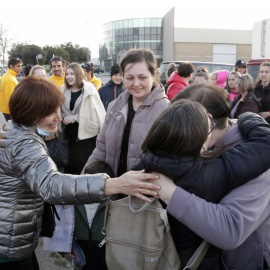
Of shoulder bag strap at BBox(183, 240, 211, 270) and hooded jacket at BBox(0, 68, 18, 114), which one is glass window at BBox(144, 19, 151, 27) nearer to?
→ hooded jacket at BBox(0, 68, 18, 114)

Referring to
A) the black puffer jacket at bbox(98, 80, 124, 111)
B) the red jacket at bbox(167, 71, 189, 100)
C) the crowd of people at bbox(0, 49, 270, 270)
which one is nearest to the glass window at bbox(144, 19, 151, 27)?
the black puffer jacket at bbox(98, 80, 124, 111)

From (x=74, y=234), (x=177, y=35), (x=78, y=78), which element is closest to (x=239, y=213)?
(x=74, y=234)

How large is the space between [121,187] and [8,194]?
2.09 ft

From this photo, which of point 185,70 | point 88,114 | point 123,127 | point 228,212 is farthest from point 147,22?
point 228,212

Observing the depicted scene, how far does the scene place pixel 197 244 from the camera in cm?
131

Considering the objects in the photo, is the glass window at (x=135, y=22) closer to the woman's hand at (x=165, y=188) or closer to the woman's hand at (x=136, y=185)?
the woman's hand at (x=136, y=185)

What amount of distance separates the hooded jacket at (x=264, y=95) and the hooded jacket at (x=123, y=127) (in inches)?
130

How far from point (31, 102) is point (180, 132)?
88 centimetres

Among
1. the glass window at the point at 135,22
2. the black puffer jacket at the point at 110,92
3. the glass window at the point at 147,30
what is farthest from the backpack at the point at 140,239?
the glass window at the point at 135,22

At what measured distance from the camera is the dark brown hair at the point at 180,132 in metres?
1.20

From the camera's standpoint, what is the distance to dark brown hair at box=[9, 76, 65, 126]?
1.65 metres

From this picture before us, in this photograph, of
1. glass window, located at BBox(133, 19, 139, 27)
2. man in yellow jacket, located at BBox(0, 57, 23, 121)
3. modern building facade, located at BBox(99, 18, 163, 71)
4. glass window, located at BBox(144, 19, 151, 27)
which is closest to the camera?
man in yellow jacket, located at BBox(0, 57, 23, 121)

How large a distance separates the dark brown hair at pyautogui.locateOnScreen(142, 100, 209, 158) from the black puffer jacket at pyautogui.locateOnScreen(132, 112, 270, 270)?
36 mm

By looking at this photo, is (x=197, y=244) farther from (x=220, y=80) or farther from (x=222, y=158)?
(x=220, y=80)
